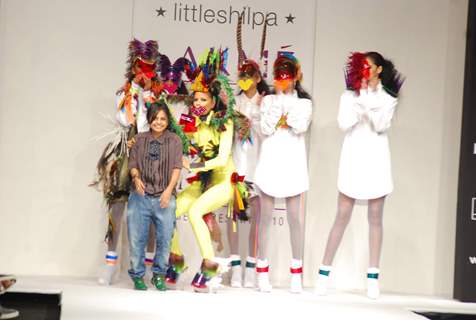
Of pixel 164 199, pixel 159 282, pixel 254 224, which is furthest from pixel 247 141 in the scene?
pixel 159 282

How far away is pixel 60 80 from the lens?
657 cm

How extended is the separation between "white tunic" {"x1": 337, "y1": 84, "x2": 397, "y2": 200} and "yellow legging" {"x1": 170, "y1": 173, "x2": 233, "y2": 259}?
0.94 m

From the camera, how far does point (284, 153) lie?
599cm

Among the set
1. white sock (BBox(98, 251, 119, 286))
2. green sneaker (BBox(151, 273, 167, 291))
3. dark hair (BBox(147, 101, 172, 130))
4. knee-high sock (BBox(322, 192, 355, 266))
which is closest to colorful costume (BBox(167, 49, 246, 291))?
green sneaker (BBox(151, 273, 167, 291))

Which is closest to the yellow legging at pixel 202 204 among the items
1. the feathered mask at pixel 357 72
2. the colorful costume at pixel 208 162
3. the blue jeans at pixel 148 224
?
the colorful costume at pixel 208 162

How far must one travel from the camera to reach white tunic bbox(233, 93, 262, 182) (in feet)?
20.0

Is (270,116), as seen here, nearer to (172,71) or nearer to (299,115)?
(299,115)

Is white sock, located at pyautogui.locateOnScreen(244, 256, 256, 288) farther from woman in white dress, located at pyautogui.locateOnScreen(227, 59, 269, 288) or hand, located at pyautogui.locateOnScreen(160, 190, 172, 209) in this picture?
hand, located at pyautogui.locateOnScreen(160, 190, 172, 209)

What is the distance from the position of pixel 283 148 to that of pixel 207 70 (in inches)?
32.2

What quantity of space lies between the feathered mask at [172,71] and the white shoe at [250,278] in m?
1.51

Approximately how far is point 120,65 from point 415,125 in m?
2.56

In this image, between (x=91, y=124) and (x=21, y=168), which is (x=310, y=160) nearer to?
(x=91, y=124)

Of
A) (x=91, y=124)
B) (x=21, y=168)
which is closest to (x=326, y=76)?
(x=91, y=124)

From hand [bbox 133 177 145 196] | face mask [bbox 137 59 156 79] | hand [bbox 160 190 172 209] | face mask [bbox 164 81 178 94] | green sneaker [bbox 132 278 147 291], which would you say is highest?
face mask [bbox 137 59 156 79]
